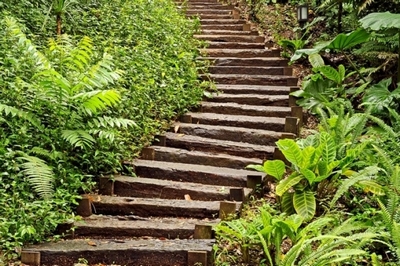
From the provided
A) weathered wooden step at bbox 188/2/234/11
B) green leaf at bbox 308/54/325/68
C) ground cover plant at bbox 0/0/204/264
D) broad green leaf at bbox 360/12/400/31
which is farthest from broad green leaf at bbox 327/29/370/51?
weathered wooden step at bbox 188/2/234/11

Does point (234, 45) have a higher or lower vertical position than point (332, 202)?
higher

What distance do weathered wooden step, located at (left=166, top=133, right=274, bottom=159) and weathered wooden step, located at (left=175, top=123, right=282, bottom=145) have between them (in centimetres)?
16

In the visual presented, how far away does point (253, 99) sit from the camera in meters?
6.83

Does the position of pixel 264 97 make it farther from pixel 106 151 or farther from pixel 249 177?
pixel 106 151

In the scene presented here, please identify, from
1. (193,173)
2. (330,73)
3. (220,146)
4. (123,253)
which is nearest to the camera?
(123,253)

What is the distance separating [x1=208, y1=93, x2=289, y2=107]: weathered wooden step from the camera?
265 inches

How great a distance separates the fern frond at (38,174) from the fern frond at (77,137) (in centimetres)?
32

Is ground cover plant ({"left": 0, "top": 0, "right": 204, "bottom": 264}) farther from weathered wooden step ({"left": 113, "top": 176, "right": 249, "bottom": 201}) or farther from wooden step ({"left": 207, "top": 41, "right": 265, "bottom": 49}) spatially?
wooden step ({"left": 207, "top": 41, "right": 265, "bottom": 49})

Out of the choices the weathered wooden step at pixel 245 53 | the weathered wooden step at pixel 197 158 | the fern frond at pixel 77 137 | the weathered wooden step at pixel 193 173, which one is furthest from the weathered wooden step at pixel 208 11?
the fern frond at pixel 77 137

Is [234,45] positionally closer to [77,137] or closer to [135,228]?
[77,137]

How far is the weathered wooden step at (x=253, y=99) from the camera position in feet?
22.1

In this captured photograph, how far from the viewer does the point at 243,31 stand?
938 centimetres

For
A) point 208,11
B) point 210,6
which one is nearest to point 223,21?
point 208,11

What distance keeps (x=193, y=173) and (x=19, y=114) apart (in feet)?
6.04
